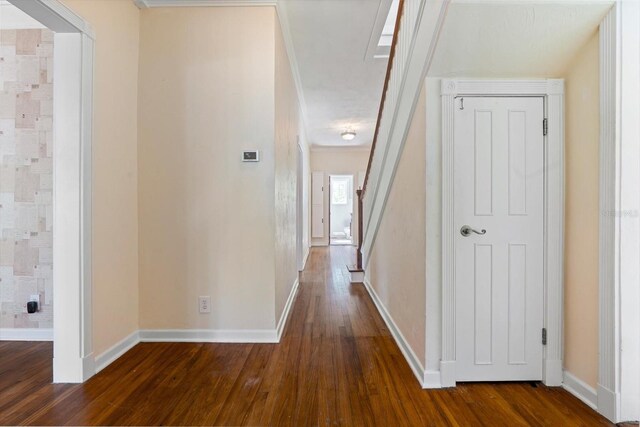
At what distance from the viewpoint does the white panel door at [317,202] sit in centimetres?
798

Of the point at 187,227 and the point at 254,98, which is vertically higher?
the point at 254,98

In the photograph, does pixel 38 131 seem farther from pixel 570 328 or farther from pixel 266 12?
pixel 570 328

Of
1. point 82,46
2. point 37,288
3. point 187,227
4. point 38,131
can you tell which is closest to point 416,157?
point 187,227

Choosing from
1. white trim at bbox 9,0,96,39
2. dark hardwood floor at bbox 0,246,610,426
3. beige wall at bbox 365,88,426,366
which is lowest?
dark hardwood floor at bbox 0,246,610,426

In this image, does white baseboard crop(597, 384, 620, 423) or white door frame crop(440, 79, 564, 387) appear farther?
white door frame crop(440, 79, 564, 387)

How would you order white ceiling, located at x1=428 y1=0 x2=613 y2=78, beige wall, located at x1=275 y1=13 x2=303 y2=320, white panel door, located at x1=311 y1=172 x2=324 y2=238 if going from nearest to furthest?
white ceiling, located at x1=428 y1=0 x2=613 y2=78
beige wall, located at x1=275 y1=13 x2=303 y2=320
white panel door, located at x1=311 y1=172 x2=324 y2=238

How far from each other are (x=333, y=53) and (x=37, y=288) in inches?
130

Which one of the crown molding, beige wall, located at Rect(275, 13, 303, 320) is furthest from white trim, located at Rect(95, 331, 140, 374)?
the crown molding

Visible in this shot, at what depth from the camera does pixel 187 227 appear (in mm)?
2260

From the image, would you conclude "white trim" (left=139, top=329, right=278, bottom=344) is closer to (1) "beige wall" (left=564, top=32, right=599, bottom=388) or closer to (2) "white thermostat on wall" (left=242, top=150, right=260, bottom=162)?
(2) "white thermostat on wall" (left=242, top=150, right=260, bottom=162)

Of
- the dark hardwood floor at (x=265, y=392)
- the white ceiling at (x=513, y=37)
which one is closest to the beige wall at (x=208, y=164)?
the dark hardwood floor at (x=265, y=392)

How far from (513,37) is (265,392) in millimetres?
2231

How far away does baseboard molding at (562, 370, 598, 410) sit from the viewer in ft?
4.85

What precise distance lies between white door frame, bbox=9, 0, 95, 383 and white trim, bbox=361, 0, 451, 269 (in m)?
1.93
